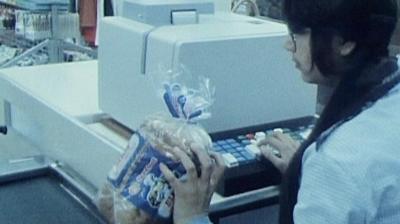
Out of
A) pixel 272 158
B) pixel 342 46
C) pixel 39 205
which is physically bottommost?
pixel 39 205

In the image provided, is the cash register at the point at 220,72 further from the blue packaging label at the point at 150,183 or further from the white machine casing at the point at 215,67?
the blue packaging label at the point at 150,183

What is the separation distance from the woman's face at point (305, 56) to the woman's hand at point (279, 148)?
0.22 meters

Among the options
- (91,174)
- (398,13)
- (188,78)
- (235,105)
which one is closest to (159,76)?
(188,78)

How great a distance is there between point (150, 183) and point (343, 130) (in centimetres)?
33

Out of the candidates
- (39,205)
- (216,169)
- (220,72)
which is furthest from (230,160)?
(39,205)

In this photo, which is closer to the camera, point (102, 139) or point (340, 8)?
point (340, 8)

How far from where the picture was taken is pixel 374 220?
2.85ft

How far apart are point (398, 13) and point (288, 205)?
35cm

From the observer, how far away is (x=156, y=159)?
1.06 m

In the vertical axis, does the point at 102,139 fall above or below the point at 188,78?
below

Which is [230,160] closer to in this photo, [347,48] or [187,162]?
[187,162]

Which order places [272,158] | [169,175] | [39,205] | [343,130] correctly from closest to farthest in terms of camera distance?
[343,130] → [169,175] → [272,158] → [39,205]

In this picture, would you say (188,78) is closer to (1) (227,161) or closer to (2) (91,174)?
(1) (227,161)

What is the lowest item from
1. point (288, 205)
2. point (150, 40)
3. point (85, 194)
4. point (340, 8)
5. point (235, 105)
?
point (85, 194)
